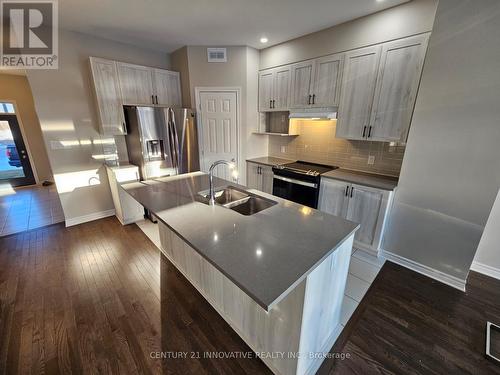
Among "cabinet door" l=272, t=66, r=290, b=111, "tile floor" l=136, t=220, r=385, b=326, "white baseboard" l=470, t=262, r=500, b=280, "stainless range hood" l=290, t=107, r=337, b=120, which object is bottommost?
"tile floor" l=136, t=220, r=385, b=326

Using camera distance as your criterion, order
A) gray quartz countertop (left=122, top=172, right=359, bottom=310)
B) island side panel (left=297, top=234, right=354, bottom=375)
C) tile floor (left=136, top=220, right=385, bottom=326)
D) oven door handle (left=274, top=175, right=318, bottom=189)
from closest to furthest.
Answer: gray quartz countertop (left=122, top=172, right=359, bottom=310), island side panel (left=297, top=234, right=354, bottom=375), tile floor (left=136, top=220, right=385, bottom=326), oven door handle (left=274, top=175, right=318, bottom=189)

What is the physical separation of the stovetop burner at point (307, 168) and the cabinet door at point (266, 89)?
1.11 metres

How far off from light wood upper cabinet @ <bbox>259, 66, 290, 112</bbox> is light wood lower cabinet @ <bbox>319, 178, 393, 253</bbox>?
1530 mm

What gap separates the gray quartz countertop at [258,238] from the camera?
99 centimetres

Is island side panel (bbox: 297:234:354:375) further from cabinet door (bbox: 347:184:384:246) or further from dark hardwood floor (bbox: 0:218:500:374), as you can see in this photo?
cabinet door (bbox: 347:184:384:246)

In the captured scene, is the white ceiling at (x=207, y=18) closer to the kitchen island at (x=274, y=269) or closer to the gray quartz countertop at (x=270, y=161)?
the gray quartz countertop at (x=270, y=161)

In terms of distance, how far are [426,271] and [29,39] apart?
579 centimetres

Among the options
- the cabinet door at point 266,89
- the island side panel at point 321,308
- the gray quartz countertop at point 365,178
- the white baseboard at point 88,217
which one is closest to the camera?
the island side panel at point 321,308

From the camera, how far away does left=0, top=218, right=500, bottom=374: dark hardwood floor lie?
5.00 feet

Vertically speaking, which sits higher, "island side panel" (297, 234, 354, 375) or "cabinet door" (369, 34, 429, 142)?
"cabinet door" (369, 34, 429, 142)

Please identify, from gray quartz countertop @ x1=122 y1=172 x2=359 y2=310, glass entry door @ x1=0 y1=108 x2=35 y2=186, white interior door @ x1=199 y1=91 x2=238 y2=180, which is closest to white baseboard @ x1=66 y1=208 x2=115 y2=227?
white interior door @ x1=199 y1=91 x2=238 y2=180

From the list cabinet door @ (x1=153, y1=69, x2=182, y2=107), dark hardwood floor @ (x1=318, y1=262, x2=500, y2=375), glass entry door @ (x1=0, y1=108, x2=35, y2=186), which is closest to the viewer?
dark hardwood floor @ (x1=318, y1=262, x2=500, y2=375)

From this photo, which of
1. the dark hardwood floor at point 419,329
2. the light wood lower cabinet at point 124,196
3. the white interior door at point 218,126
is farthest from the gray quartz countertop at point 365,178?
the light wood lower cabinet at point 124,196

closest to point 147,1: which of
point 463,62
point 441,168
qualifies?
point 463,62
